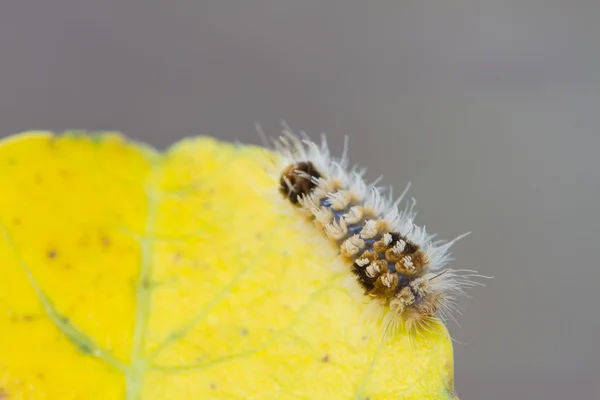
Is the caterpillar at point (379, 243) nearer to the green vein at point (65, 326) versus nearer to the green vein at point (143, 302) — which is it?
the green vein at point (143, 302)

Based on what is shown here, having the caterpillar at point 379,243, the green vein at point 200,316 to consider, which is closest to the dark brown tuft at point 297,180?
the caterpillar at point 379,243

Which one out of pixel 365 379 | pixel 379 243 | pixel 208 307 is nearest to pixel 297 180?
pixel 379 243

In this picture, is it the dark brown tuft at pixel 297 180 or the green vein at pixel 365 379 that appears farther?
the dark brown tuft at pixel 297 180

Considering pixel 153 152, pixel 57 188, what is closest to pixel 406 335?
pixel 153 152

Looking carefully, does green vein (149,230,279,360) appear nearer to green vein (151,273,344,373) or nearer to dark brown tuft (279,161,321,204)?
green vein (151,273,344,373)

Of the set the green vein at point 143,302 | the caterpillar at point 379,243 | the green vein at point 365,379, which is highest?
the caterpillar at point 379,243

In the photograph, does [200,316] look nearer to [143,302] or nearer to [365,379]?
[143,302]
